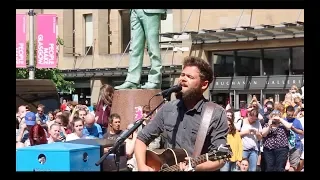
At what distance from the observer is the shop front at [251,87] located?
62.5 ft

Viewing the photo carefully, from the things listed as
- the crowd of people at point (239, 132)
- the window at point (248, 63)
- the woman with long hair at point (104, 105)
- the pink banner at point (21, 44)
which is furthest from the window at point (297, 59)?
the woman with long hair at point (104, 105)

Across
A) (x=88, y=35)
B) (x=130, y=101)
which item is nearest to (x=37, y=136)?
(x=130, y=101)

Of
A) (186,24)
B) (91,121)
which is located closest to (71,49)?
(91,121)

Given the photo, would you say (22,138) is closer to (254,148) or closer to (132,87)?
(132,87)

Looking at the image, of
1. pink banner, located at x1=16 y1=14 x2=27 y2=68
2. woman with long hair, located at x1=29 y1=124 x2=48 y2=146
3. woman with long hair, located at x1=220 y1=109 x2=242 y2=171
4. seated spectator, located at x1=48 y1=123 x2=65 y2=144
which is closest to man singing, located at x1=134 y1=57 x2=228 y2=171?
woman with long hair, located at x1=29 y1=124 x2=48 y2=146

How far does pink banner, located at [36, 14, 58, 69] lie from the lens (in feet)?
40.3

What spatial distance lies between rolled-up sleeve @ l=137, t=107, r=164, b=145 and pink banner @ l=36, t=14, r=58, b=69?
303 inches

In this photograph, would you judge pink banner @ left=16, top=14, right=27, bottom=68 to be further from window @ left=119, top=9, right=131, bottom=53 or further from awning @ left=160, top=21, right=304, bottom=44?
awning @ left=160, top=21, right=304, bottom=44

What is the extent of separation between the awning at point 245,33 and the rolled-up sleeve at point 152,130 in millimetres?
14746

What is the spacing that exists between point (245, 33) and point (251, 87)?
2041 mm

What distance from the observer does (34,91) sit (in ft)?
44.6

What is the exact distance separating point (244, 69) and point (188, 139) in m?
16.9

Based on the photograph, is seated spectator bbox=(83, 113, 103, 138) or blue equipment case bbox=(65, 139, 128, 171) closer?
blue equipment case bbox=(65, 139, 128, 171)
